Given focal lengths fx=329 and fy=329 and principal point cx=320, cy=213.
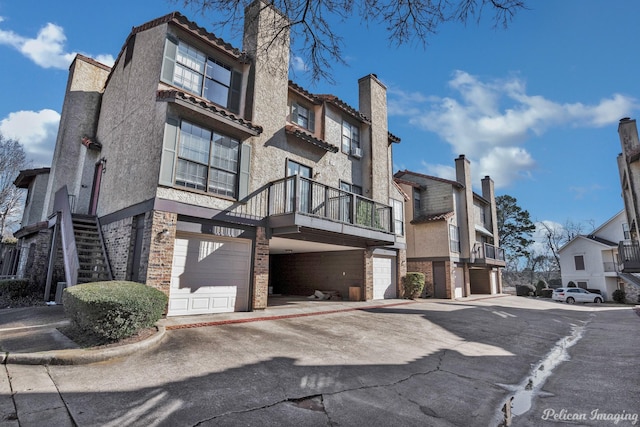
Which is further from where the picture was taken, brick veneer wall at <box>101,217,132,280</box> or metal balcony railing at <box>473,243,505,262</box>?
metal balcony railing at <box>473,243,505,262</box>

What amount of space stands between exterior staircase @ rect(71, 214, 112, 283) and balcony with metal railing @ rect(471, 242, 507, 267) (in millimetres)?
22387

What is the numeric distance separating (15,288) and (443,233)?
21.6 meters

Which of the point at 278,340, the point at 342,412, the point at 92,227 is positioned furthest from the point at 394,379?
the point at 92,227

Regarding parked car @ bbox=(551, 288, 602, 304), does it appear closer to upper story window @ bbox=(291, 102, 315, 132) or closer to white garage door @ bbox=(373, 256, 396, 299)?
white garage door @ bbox=(373, 256, 396, 299)

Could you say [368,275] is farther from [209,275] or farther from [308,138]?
[209,275]

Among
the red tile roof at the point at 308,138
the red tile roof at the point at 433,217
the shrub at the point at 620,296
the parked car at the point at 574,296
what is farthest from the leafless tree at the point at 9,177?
the shrub at the point at 620,296

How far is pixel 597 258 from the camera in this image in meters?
33.2

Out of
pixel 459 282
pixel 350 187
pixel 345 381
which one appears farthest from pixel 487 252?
pixel 345 381

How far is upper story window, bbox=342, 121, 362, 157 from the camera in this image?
1608cm

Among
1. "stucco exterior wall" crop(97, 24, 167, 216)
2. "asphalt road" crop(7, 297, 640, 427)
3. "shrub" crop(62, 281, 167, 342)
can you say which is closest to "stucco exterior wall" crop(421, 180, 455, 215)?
"asphalt road" crop(7, 297, 640, 427)

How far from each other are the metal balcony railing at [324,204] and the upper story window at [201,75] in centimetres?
343

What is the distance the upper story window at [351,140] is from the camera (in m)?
16.1

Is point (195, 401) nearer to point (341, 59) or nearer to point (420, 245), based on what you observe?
point (341, 59)

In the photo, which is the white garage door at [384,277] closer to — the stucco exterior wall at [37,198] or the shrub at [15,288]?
the shrub at [15,288]
